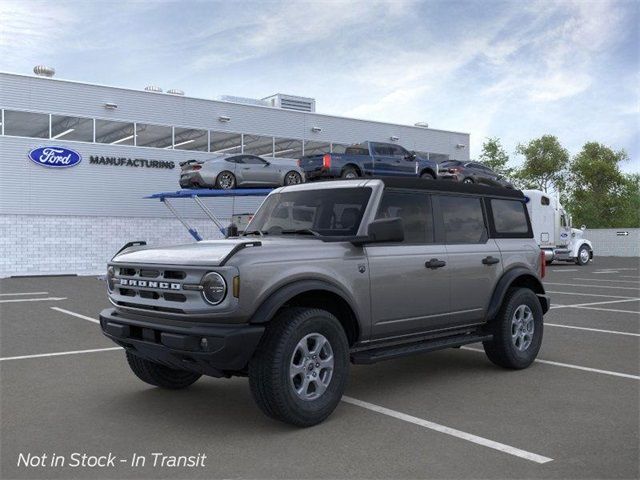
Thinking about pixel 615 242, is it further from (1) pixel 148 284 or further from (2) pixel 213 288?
(2) pixel 213 288

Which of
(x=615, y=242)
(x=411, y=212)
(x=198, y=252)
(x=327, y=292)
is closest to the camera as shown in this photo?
(x=198, y=252)

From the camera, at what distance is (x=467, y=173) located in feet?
78.5

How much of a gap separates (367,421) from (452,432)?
2.22 feet

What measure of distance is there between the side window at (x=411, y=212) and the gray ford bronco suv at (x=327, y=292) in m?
0.01

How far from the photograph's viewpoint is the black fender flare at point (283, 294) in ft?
15.2

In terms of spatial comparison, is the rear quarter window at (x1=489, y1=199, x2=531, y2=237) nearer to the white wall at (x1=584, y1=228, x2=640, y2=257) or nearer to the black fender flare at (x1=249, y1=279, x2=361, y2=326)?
the black fender flare at (x1=249, y1=279, x2=361, y2=326)

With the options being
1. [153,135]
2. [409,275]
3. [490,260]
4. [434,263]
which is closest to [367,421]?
[409,275]

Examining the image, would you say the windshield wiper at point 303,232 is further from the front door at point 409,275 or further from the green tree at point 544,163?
the green tree at point 544,163

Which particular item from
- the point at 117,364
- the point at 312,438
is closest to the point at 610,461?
the point at 312,438

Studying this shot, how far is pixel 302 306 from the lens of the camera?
5.13 meters

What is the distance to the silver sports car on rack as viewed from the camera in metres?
21.8

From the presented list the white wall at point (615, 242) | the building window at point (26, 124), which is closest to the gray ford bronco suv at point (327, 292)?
the building window at point (26, 124)

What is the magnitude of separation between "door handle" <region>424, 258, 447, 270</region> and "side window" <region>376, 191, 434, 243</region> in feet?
0.72

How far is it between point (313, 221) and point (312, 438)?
6.82ft
